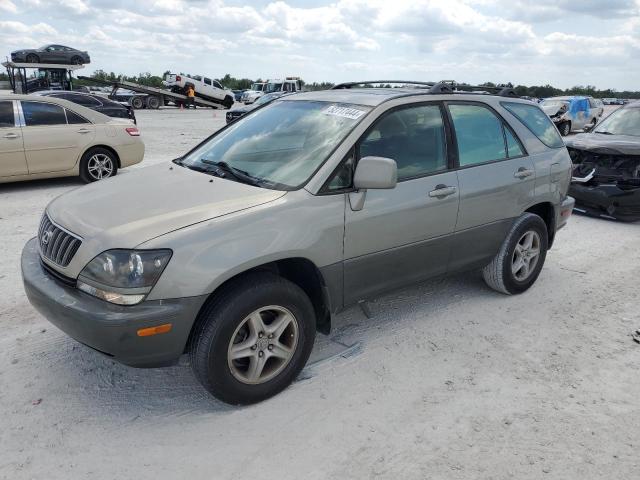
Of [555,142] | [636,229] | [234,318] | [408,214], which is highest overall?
[555,142]

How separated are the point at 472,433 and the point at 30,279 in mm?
2653

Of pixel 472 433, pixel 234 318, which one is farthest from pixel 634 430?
pixel 234 318

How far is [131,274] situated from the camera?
2.68m

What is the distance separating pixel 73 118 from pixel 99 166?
877 millimetres

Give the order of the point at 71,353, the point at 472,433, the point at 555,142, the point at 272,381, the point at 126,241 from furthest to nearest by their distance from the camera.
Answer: the point at 555,142 < the point at 71,353 < the point at 272,381 < the point at 472,433 < the point at 126,241

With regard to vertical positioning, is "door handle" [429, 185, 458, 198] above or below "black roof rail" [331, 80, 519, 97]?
below

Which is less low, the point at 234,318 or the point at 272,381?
the point at 234,318

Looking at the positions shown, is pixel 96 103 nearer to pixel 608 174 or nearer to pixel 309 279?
pixel 608 174

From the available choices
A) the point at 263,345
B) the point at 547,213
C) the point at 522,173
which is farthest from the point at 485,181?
the point at 263,345

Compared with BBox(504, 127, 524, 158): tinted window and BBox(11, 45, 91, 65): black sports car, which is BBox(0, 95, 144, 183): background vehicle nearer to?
BBox(504, 127, 524, 158): tinted window

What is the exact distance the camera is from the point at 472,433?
2.92 meters

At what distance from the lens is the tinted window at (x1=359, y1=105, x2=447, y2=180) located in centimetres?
360

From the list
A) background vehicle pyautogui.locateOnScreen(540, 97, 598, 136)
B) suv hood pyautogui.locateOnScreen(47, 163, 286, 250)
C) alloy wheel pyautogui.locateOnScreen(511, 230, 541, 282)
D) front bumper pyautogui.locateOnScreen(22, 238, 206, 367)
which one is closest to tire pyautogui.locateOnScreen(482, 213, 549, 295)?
alloy wheel pyautogui.locateOnScreen(511, 230, 541, 282)

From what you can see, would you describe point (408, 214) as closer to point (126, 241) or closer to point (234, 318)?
point (234, 318)
